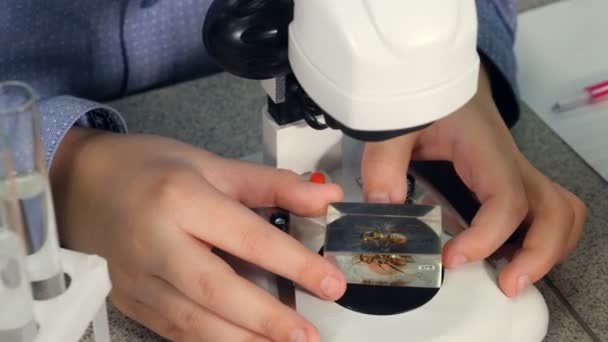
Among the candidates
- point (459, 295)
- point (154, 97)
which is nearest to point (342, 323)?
point (459, 295)

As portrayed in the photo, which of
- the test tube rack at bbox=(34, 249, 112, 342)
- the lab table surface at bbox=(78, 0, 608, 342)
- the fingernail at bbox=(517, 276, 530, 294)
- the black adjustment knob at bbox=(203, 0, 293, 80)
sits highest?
the black adjustment knob at bbox=(203, 0, 293, 80)

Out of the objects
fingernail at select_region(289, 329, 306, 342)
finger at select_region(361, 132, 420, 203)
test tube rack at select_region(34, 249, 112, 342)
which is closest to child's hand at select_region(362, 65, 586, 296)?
finger at select_region(361, 132, 420, 203)

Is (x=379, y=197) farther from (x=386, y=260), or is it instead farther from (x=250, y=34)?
(x=250, y=34)

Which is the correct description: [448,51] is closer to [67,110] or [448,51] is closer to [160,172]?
[160,172]

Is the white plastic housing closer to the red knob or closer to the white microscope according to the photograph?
the white microscope

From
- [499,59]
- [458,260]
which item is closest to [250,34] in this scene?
[458,260]

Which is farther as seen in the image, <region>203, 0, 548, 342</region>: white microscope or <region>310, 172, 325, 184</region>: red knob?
<region>310, 172, 325, 184</region>: red knob
